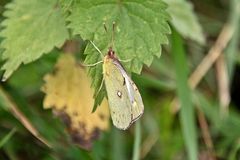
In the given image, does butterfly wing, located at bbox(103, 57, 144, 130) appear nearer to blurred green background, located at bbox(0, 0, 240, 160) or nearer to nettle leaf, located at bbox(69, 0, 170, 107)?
nettle leaf, located at bbox(69, 0, 170, 107)

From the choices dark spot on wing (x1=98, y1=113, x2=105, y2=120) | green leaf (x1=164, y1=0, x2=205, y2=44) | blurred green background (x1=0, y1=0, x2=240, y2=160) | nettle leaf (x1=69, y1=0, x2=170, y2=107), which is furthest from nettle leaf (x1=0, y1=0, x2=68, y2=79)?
green leaf (x1=164, y1=0, x2=205, y2=44)

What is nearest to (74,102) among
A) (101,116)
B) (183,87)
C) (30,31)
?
(101,116)

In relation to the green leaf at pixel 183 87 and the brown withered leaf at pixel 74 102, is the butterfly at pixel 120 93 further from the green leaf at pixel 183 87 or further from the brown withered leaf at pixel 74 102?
the green leaf at pixel 183 87

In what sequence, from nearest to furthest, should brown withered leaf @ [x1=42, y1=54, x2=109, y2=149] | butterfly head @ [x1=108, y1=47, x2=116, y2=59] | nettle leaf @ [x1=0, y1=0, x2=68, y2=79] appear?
butterfly head @ [x1=108, y1=47, x2=116, y2=59] → nettle leaf @ [x1=0, y1=0, x2=68, y2=79] → brown withered leaf @ [x1=42, y1=54, x2=109, y2=149]

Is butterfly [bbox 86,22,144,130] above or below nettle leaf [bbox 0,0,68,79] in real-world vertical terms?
below

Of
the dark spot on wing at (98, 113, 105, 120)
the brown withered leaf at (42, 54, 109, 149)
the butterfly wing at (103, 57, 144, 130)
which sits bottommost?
the dark spot on wing at (98, 113, 105, 120)

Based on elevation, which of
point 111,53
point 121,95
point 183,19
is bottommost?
point 183,19

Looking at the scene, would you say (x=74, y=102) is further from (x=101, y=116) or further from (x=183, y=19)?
(x=183, y=19)
